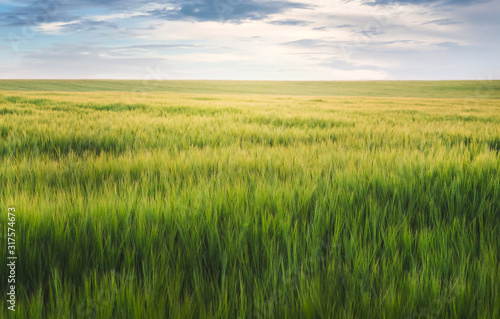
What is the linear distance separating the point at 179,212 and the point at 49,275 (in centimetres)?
53

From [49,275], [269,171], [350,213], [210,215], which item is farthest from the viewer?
[269,171]

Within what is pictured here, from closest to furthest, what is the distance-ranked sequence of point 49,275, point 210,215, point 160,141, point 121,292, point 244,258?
point 121,292 → point 49,275 → point 244,258 → point 210,215 → point 160,141

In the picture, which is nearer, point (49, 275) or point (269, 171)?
point (49, 275)

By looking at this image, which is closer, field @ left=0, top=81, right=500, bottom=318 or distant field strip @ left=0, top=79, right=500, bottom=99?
field @ left=0, top=81, right=500, bottom=318

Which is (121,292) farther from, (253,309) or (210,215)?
(210,215)

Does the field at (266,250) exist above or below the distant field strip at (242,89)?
below

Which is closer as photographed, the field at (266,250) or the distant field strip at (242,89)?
the field at (266,250)

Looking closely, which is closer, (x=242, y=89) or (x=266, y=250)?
(x=266, y=250)

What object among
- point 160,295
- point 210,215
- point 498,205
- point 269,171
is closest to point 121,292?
point 160,295

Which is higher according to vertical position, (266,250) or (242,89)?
(242,89)

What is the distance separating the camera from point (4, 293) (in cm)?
94

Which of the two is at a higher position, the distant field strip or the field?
the distant field strip

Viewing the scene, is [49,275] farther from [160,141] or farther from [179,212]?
[160,141]

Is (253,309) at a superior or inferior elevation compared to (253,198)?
inferior
